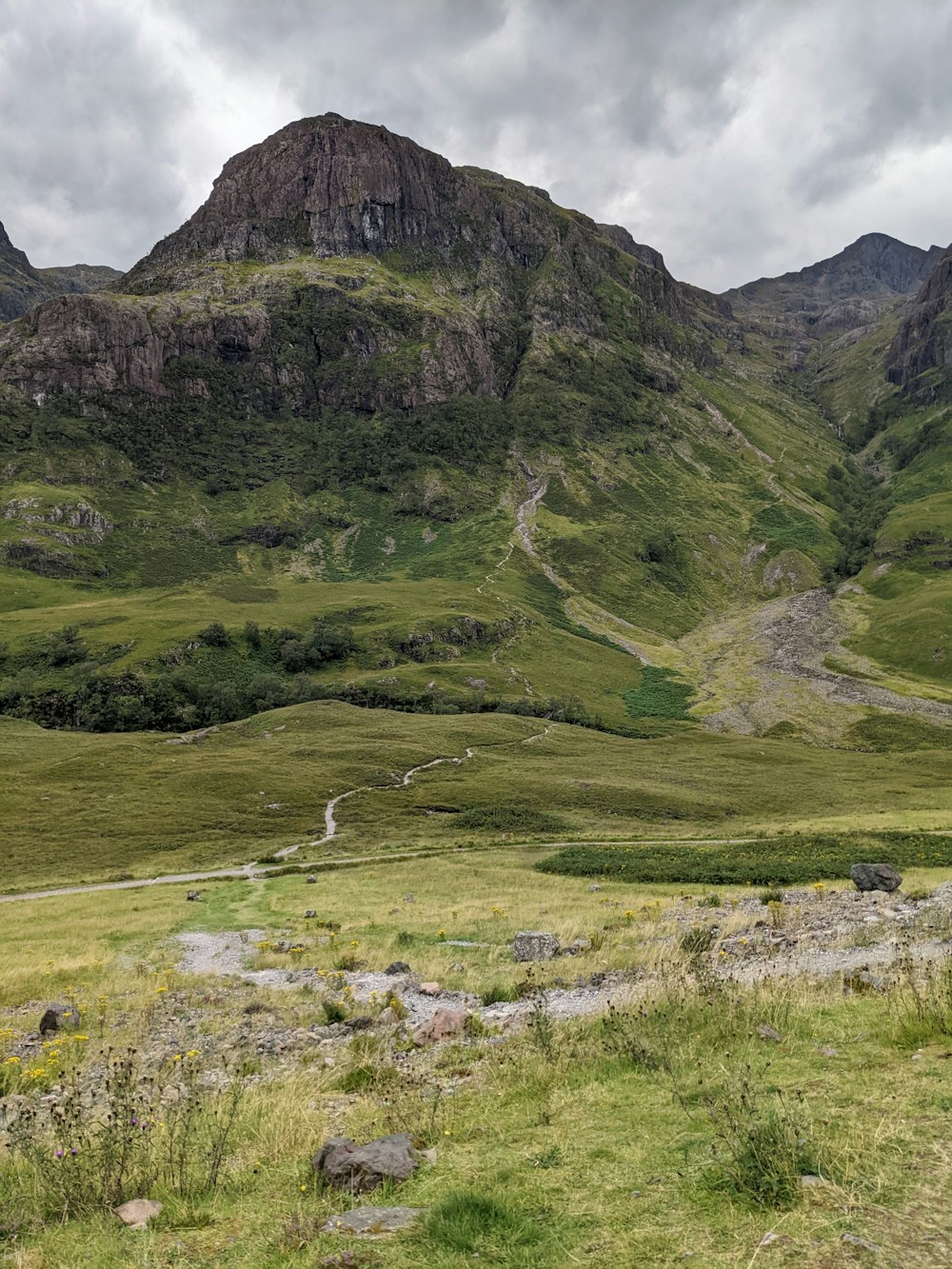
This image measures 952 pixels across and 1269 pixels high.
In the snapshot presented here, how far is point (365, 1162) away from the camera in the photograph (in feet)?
24.1

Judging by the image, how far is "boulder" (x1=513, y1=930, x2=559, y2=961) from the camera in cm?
1988

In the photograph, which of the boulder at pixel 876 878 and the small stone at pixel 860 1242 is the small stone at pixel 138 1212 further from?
the boulder at pixel 876 878

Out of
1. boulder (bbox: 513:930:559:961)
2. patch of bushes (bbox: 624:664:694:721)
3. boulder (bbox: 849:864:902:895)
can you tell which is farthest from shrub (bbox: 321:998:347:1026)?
patch of bushes (bbox: 624:664:694:721)

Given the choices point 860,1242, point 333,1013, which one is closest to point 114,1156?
point 860,1242

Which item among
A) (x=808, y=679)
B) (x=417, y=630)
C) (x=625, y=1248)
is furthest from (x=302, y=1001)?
(x=808, y=679)

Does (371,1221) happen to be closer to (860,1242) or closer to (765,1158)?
(765,1158)

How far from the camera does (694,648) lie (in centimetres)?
17862

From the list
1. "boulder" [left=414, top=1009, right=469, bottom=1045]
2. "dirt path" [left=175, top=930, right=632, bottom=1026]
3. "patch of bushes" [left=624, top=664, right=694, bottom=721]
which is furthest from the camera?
"patch of bushes" [left=624, top=664, right=694, bottom=721]

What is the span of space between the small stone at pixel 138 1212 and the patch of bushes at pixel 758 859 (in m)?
29.9

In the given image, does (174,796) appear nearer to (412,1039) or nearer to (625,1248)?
(412,1039)

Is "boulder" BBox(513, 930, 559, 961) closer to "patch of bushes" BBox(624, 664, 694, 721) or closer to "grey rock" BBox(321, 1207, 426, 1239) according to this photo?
"grey rock" BBox(321, 1207, 426, 1239)

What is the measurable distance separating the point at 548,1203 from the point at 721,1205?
1.53 m

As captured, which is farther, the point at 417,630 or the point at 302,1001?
the point at 417,630

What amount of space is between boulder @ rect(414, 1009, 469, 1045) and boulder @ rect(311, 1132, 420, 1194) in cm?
545
